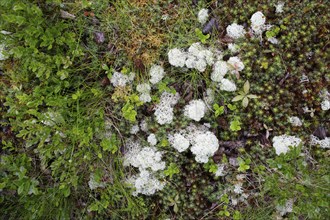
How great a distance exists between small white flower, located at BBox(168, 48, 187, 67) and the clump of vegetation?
0.01 meters

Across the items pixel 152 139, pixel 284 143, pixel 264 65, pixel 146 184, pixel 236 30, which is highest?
pixel 236 30

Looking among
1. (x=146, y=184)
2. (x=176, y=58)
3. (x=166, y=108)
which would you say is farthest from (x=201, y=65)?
(x=146, y=184)

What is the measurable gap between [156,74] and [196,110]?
54cm

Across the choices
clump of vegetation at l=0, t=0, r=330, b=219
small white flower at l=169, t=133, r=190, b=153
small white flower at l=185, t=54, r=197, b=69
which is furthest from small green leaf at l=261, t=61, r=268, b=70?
small white flower at l=169, t=133, r=190, b=153

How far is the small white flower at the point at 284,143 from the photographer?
10.8 feet

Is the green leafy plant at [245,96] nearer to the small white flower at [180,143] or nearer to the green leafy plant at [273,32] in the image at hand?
the green leafy plant at [273,32]

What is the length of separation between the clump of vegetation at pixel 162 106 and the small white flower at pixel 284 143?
1 cm

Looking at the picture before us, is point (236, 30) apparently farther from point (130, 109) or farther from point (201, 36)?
point (130, 109)

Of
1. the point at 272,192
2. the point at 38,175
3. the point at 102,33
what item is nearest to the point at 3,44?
the point at 102,33

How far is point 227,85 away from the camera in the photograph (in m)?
3.30

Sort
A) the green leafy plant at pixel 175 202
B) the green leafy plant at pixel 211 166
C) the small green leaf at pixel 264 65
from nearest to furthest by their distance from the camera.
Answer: the small green leaf at pixel 264 65, the green leafy plant at pixel 211 166, the green leafy plant at pixel 175 202

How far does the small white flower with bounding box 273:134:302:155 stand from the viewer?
10.8 ft

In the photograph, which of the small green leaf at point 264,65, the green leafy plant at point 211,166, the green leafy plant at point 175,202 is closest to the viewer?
the small green leaf at point 264,65

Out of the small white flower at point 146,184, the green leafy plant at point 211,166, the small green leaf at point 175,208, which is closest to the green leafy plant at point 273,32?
the green leafy plant at point 211,166
